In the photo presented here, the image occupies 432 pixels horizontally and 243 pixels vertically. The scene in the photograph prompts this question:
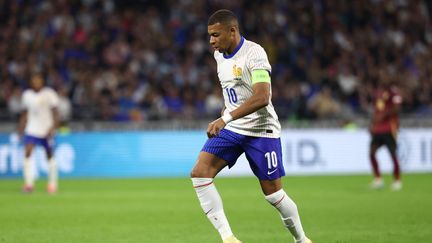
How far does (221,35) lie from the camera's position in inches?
297

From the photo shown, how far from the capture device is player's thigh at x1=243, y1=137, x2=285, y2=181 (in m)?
7.68

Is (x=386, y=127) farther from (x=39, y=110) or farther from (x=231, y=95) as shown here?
(x=231, y=95)

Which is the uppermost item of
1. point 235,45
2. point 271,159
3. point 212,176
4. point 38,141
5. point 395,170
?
point 235,45

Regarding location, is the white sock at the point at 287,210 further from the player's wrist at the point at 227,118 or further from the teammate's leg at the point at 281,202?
the player's wrist at the point at 227,118

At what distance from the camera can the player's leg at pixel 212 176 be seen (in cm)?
771

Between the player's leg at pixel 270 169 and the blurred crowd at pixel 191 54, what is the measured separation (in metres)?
14.2

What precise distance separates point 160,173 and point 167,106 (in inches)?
87.5

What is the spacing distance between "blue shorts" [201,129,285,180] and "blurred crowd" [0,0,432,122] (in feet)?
46.4

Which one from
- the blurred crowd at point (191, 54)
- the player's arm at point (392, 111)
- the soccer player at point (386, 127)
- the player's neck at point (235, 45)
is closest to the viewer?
the player's neck at point (235, 45)

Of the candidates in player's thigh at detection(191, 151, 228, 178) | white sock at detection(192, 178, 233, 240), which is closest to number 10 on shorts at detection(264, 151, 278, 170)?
player's thigh at detection(191, 151, 228, 178)

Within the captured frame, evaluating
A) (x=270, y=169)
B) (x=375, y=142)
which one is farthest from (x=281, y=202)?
(x=375, y=142)

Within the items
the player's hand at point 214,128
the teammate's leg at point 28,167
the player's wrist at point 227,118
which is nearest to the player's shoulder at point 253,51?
the player's wrist at point 227,118

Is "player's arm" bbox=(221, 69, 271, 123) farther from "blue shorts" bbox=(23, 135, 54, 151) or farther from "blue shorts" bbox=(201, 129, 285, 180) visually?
"blue shorts" bbox=(23, 135, 54, 151)

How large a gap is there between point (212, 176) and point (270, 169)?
1.84 ft
